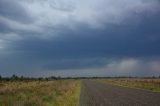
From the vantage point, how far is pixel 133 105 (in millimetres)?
22172

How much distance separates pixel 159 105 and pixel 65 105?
7612 millimetres

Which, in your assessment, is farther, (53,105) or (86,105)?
(53,105)

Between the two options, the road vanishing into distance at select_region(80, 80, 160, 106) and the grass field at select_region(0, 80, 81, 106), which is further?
the road vanishing into distance at select_region(80, 80, 160, 106)

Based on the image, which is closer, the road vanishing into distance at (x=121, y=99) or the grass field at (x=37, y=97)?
the grass field at (x=37, y=97)

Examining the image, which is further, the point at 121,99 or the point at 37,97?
the point at 121,99

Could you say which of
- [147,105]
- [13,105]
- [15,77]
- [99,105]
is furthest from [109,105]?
[15,77]

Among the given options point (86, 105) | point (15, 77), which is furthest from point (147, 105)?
point (15, 77)

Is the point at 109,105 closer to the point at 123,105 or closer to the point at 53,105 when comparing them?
the point at 123,105

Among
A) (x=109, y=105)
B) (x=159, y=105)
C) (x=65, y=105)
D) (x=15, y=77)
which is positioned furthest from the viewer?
(x=15, y=77)

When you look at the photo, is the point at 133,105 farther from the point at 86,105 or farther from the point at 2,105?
the point at 2,105

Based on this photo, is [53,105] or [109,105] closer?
[109,105]

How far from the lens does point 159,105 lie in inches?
833

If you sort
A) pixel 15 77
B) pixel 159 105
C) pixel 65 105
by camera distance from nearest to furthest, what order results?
pixel 159 105, pixel 65 105, pixel 15 77

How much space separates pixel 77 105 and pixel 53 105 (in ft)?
8.31
